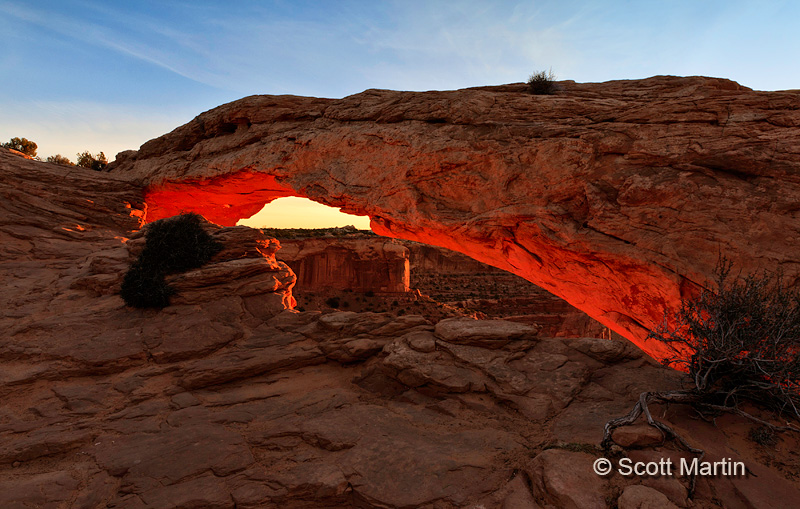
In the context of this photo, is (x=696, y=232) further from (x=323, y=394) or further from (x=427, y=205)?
(x=323, y=394)

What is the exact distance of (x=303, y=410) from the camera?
7.39 m

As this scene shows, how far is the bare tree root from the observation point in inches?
197

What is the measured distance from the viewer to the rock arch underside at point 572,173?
31.6ft

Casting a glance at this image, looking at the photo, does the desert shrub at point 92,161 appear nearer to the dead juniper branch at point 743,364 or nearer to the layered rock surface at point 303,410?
the layered rock surface at point 303,410

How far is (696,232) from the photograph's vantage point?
9.77 metres

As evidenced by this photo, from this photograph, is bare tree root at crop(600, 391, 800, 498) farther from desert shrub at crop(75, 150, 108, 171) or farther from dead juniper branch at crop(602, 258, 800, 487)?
desert shrub at crop(75, 150, 108, 171)

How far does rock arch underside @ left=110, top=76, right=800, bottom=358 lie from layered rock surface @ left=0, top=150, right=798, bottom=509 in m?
3.10

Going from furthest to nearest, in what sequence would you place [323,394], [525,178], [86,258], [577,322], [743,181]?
[577,322], [86,258], [525,178], [743,181], [323,394]

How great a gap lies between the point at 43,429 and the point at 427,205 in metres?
10.2

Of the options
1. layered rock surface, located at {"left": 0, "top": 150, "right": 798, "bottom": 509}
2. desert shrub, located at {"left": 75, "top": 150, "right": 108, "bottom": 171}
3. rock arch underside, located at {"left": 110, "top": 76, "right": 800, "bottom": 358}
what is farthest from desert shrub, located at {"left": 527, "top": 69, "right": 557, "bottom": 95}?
desert shrub, located at {"left": 75, "top": 150, "right": 108, "bottom": 171}

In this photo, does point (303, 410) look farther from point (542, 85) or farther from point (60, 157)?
point (60, 157)

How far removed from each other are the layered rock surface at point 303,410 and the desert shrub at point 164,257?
40 centimetres

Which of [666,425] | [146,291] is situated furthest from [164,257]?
[666,425]

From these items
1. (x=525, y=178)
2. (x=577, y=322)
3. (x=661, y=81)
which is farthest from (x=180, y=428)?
(x=577, y=322)
